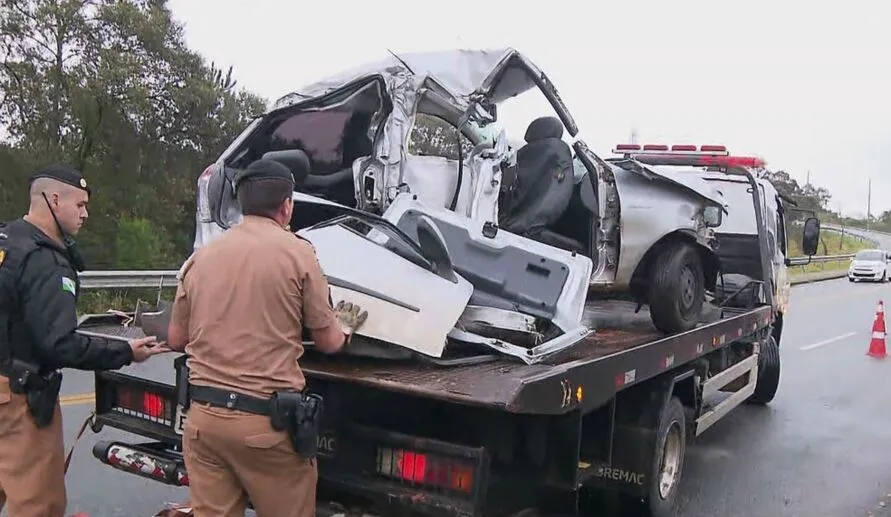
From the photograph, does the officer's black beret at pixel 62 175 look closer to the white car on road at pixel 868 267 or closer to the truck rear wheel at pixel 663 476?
the truck rear wheel at pixel 663 476

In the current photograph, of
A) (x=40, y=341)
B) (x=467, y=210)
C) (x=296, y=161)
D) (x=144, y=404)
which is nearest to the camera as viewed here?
(x=40, y=341)

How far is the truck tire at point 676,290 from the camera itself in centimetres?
581

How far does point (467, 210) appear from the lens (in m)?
5.00

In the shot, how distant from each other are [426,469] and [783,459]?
4.46 metres

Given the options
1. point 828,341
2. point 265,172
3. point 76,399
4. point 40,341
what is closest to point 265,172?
point 265,172

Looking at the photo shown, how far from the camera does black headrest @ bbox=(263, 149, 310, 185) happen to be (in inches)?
180

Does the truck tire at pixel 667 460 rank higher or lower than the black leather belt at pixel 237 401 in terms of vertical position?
lower

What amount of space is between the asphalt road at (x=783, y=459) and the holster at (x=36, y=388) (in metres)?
1.59

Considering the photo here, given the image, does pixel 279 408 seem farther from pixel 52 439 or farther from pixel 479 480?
pixel 52 439

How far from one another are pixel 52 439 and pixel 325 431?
3.51ft

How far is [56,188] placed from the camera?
3.31 metres

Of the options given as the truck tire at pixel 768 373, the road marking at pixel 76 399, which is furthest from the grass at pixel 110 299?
the truck tire at pixel 768 373

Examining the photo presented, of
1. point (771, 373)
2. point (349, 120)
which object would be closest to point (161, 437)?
point (349, 120)

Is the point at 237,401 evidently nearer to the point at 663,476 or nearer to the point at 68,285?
the point at 68,285
